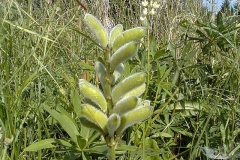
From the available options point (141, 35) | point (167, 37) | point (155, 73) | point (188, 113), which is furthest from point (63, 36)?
point (141, 35)

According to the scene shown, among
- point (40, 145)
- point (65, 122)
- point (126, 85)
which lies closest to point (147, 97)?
→ point (65, 122)

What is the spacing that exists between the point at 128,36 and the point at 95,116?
6.8 inches

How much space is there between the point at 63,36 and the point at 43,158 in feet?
4.31

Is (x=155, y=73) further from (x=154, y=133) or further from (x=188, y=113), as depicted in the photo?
(x=154, y=133)

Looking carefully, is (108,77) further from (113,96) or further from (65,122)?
(65,122)

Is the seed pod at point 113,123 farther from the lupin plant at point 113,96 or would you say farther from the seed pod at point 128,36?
the seed pod at point 128,36

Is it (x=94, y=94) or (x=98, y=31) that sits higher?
(x=98, y=31)

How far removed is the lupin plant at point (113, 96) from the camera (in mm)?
741

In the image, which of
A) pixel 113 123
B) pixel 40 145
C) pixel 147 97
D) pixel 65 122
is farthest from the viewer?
pixel 147 97

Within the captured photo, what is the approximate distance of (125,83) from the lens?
0.77m

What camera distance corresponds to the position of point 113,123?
28.4 inches

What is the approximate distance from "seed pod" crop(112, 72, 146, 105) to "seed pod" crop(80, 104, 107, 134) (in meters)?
0.05

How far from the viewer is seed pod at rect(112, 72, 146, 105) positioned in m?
0.76

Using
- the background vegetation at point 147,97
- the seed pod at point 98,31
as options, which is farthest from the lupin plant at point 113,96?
the background vegetation at point 147,97
